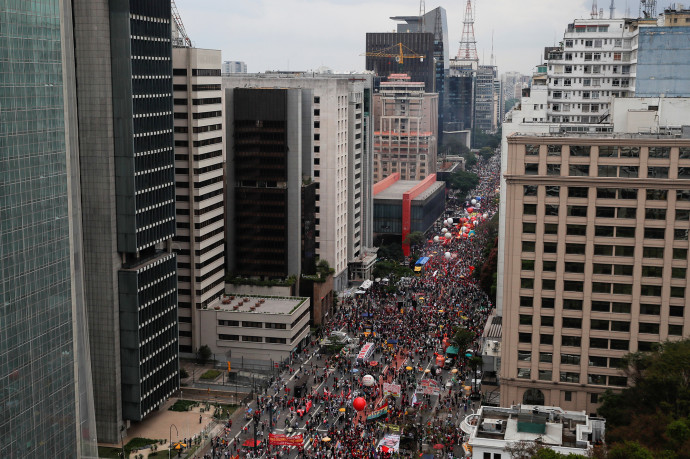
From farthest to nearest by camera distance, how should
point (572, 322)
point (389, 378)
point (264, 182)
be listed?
point (264, 182) → point (389, 378) → point (572, 322)

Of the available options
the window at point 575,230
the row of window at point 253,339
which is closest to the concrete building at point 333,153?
the row of window at point 253,339

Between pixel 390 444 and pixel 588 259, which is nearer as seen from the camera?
pixel 588 259

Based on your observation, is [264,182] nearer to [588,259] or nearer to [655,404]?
[588,259]

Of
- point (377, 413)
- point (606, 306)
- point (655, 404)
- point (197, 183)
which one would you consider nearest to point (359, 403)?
point (377, 413)

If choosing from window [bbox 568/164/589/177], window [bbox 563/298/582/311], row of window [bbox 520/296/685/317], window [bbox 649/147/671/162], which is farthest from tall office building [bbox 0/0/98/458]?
window [bbox 649/147/671/162]

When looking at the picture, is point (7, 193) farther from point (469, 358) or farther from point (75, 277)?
point (469, 358)

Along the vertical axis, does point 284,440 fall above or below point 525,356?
below

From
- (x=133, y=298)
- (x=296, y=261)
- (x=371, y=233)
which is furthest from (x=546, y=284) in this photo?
(x=371, y=233)
